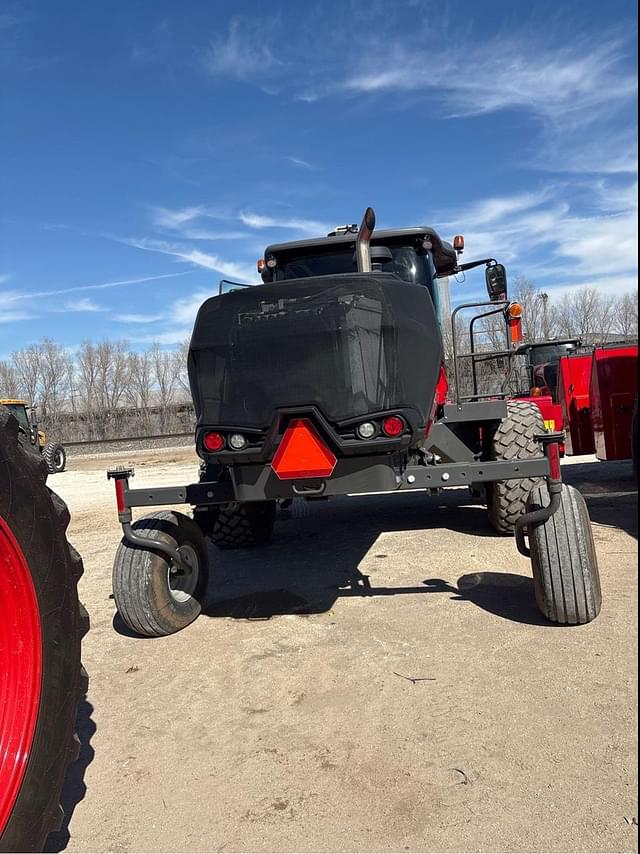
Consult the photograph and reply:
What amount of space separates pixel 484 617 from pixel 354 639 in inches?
31.8

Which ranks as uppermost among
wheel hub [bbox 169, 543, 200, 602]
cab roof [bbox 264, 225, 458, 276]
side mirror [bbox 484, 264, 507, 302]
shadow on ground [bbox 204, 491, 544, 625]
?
cab roof [bbox 264, 225, 458, 276]

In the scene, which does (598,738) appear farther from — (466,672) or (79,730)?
(79,730)

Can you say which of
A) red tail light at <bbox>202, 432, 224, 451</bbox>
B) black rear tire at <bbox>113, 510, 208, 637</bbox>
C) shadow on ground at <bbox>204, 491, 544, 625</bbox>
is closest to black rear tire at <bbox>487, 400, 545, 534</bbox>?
shadow on ground at <bbox>204, 491, 544, 625</bbox>

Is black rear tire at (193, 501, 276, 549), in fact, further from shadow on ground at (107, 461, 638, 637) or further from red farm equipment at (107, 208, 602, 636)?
red farm equipment at (107, 208, 602, 636)

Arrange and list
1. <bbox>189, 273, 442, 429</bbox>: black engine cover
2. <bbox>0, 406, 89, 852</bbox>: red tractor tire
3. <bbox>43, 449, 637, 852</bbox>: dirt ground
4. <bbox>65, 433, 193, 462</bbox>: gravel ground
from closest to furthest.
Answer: <bbox>0, 406, 89, 852</bbox>: red tractor tire → <bbox>43, 449, 637, 852</bbox>: dirt ground → <bbox>189, 273, 442, 429</bbox>: black engine cover → <bbox>65, 433, 193, 462</bbox>: gravel ground

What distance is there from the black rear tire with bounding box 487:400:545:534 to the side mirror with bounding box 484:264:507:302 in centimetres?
100

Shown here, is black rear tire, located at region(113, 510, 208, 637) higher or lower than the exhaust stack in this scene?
lower

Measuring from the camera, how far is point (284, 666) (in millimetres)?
3461

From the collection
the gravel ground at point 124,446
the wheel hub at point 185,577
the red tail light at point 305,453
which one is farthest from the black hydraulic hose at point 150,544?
the gravel ground at point 124,446

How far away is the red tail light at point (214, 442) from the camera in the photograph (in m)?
3.46

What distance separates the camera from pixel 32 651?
2.03m

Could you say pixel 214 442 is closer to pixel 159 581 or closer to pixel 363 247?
pixel 159 581

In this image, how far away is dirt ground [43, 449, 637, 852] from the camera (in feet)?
7.25

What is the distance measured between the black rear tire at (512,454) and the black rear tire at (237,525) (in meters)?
2.12
